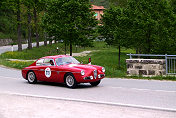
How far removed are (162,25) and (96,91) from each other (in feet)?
60.2

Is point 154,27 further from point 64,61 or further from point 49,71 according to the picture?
point 49,71

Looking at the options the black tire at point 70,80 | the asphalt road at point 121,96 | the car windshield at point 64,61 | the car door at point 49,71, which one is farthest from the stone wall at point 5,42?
the black tire at point 70,80

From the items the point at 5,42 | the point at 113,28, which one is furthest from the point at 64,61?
the point at 5,42

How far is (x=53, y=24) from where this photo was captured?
32.0 meters

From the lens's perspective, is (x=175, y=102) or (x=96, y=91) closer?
(x=175, y=102)

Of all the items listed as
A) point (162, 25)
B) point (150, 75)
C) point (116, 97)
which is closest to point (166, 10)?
point (162, 25)

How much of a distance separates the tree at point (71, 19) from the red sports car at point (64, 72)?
17144mm

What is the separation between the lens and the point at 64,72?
40.6ft

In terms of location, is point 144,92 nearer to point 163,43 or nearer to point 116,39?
point 163,43

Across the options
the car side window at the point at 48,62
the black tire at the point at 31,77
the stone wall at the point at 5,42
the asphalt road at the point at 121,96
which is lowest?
the asphalt road at the point at 121,96

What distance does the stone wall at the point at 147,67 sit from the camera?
15.9 metres

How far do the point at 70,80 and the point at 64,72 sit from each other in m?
0.43

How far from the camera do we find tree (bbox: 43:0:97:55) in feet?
101

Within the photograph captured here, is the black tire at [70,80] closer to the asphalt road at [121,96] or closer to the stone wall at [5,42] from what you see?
the asphalt road at [121,96]
